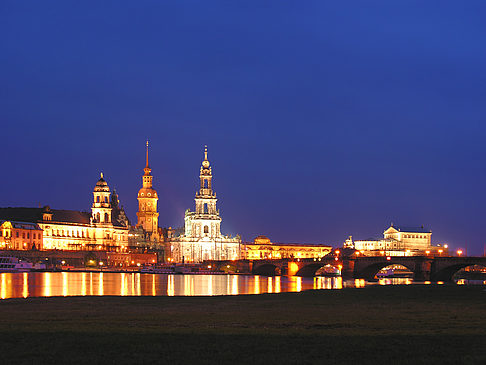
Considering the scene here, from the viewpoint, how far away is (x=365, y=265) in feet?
424

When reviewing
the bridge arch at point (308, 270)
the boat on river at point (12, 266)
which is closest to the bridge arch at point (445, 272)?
the bridge arch at point (308, 270)

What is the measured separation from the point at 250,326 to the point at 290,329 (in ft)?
5.76

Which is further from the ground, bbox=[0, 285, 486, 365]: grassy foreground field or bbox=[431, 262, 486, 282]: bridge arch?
bbox=[0, 285, 486, 365]: grassy foreground field

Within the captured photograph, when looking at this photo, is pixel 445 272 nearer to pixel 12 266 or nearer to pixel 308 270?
pixel 308 270

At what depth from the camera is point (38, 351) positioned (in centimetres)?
1967

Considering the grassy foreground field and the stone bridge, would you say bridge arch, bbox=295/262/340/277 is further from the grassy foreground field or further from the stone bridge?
the grassy foreground field

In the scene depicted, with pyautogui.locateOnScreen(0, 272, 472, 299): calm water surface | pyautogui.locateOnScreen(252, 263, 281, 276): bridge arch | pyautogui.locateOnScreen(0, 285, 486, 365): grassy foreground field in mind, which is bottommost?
pyautogui.locateOnScreen(252, 263, 281, 276): bridge arch

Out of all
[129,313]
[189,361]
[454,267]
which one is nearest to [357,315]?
[129,313]

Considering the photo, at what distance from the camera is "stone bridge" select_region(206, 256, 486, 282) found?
11038 centimetres

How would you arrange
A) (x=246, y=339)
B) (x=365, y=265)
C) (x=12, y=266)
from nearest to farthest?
(x=246, y=339) → (x=365, y=265) → (x=12, y=266)

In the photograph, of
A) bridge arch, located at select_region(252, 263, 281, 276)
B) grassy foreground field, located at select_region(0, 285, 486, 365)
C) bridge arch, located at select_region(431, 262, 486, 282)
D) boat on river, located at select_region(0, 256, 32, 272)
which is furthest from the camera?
bridge arch, located at select_region(252, 263, 281, 276)

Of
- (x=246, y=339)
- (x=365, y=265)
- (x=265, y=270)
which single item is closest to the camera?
(x=246, y=339)

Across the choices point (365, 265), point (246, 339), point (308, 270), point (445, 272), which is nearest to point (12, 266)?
point (308, 270)

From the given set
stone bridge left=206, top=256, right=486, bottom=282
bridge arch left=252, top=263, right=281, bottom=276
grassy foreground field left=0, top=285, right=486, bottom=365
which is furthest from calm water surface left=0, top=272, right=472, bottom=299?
bridge arch left=252, top=263, right=281, bottom=276
